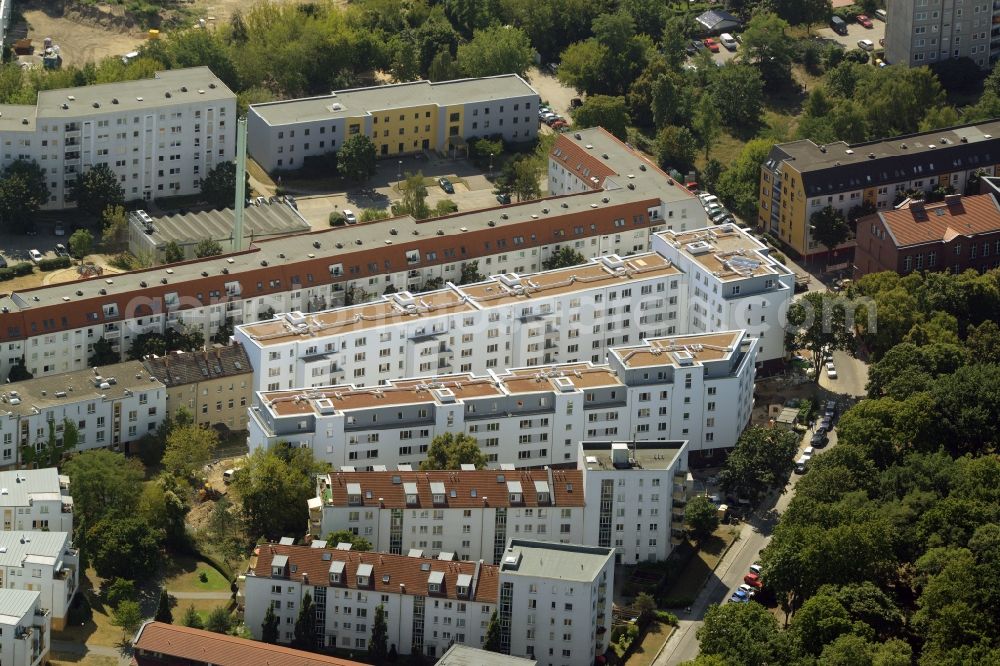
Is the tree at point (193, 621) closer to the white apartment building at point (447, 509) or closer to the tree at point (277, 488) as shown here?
the white apartment building at point (447, 509)

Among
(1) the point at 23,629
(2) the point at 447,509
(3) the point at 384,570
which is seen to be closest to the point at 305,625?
(3) the point at 384,570

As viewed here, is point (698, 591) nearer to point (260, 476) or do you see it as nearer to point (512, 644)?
point (512, 644)

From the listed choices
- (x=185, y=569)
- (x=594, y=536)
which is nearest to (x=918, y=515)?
(x=594, y=536)

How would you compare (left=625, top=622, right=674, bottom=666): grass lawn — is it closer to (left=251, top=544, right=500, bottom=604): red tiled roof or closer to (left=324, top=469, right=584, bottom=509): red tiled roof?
(left=324, top=469, right=584, bottom=509): red tiled roof

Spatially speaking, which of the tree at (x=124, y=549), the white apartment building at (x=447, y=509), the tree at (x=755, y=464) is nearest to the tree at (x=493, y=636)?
the white apartment building at (x=447, y=509)

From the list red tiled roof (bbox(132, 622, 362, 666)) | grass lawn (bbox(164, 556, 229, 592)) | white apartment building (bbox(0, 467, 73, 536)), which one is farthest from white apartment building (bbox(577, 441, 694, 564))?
white apartment building (bbox(0, 467, 73, 536))

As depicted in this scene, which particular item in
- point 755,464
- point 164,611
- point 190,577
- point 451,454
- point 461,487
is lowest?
point 190,577

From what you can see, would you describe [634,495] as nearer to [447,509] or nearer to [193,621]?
[447,509]
